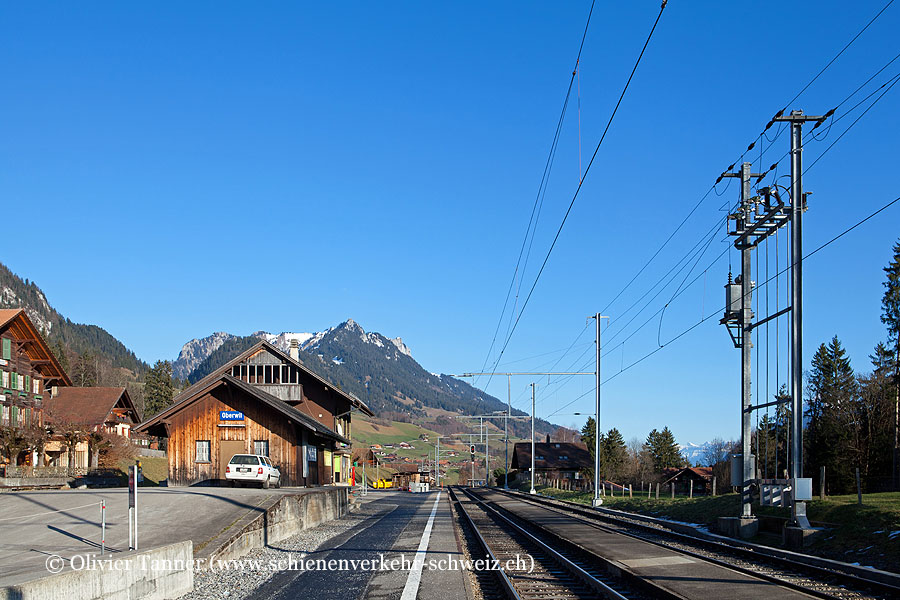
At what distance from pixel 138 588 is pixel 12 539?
5.56 m

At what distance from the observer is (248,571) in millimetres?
14102

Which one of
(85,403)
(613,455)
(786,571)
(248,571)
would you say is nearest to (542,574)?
(786,571)

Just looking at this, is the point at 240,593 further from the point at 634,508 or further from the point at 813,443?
the point at 813,443

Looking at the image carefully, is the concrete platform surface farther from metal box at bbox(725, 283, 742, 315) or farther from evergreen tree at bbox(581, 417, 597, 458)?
evergreen tree at bbox(581, 417, 597, 458)

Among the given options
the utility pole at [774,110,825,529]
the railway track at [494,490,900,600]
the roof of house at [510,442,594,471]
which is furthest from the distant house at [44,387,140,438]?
the utility pole at [774,110,825,529]

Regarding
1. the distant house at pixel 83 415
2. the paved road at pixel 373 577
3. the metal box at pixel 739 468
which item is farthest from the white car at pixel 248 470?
the distant house at pixel 83 415

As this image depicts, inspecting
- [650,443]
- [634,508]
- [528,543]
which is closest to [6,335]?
[634,508]

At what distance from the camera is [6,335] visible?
55500 millimetres

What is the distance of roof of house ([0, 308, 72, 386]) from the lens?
55.2 meters

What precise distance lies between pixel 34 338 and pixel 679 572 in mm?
57869

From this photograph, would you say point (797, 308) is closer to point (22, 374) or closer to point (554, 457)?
point (22, 374)

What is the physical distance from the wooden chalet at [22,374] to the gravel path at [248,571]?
136 feet

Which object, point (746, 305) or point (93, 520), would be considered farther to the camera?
point (746, 305)

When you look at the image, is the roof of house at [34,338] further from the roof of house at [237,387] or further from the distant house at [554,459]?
the distant house at [554,459]
